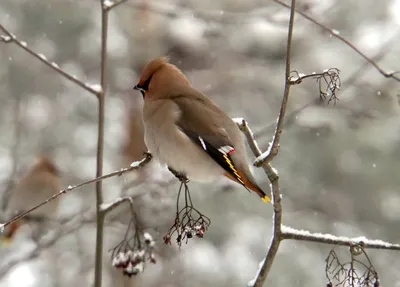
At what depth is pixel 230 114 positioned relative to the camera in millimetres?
9148

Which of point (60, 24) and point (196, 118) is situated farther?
point (60, 24)

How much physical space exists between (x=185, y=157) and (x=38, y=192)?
127 inches

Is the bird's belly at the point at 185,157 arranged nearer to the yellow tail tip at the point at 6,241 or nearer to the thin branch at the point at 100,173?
the thin branch at the point at 100,173

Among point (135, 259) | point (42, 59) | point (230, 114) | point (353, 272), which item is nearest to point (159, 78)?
point (42, 59)

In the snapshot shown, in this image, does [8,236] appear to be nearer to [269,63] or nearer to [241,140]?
[241,140]

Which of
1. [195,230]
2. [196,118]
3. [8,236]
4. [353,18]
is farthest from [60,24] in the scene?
[195,230]

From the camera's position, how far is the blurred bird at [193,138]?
2.63 m

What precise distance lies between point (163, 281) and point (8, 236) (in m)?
3.86

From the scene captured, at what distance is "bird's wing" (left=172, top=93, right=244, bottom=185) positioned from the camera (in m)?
2.61

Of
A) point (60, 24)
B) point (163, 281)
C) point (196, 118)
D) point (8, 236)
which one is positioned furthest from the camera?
point (60, 24)

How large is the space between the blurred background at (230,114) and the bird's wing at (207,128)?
541cm

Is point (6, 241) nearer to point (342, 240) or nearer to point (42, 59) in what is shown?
point (42, 59)

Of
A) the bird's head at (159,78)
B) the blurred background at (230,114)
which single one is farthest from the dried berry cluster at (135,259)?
the blurred background at (230,114)

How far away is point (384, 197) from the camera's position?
8938 mm
